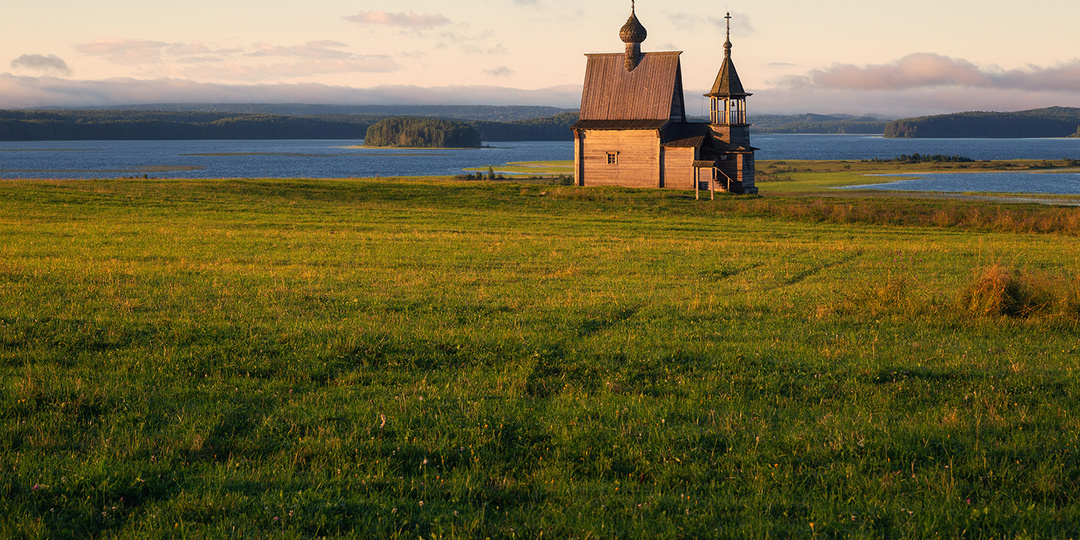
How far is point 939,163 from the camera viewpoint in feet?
368

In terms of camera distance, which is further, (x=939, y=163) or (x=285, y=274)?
(x=939, y=163)

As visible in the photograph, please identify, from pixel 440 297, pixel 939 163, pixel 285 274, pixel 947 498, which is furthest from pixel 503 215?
pixel 939 163

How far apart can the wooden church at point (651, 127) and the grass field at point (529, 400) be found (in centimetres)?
3830

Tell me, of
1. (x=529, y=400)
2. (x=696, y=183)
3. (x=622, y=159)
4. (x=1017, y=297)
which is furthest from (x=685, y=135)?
(x=529, y=400)

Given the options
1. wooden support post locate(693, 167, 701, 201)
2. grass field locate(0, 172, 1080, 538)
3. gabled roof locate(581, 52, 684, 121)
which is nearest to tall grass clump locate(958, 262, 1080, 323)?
grass field locate(0, 172, 1080, 538)

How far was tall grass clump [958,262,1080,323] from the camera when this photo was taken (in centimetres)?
1352

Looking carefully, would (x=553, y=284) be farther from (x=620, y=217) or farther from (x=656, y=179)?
(x=656, y=179)

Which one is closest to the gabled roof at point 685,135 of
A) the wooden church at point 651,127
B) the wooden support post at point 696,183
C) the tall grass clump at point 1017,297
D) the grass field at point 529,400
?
the wooden church at point 651,127

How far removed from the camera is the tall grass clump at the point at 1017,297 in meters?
13.5

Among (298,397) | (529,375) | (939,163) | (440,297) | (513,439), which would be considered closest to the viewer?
(513,439)

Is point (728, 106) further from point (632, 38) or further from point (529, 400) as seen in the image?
point (529, 400)

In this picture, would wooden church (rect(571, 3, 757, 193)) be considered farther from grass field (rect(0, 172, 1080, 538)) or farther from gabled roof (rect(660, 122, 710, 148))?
grass field (rect(0, 172, 1080, 538))

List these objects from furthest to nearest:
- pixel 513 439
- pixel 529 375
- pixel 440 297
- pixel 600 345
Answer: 1. pixel 440 297
2. pixel 600 345
3. pixel 529 375
4. pixel 513 439

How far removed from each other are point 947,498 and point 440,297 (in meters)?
10.4
